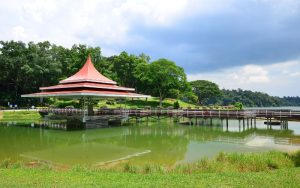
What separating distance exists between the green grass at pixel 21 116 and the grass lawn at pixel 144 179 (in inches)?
1296

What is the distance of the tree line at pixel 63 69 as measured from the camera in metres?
55.3

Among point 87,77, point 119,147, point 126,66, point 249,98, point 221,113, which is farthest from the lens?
point 249,98

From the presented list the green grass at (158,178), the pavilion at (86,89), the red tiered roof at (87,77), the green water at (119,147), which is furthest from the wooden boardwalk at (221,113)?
the green grass at (158,178)

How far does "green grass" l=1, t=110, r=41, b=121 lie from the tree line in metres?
12.0

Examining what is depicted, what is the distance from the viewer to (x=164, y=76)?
205ft

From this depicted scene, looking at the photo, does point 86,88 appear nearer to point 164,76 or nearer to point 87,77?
point 87,77

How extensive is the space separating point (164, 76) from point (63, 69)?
845 inches

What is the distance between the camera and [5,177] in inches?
401

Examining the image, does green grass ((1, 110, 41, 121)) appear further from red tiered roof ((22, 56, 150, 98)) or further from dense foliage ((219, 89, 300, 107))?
dense foliage ((219, 89, 300, 107))

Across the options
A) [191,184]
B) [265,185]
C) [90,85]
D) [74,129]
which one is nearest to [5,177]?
[191,184]

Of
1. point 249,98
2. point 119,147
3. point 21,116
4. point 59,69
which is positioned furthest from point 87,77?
point 249,98

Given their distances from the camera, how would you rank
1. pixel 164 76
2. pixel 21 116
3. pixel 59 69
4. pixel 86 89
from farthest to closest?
pixel 164 76
pixel 59 69
pixel 21 116
pixel 86 89

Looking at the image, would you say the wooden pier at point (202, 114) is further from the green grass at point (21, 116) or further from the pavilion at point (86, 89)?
the green grass at point (21, 116)

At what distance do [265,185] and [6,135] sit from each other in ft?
77.2
